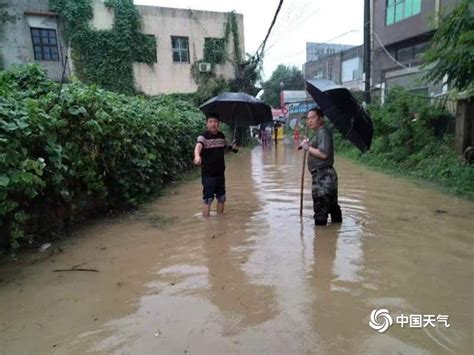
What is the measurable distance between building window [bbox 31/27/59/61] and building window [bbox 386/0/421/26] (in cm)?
1848

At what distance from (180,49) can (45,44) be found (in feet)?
24.3

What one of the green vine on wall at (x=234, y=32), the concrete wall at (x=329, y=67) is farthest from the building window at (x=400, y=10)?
the concrete wall at (x=329, y=67)

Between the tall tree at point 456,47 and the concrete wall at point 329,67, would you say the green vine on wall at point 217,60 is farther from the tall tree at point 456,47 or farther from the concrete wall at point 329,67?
the tall tree at point 456,47

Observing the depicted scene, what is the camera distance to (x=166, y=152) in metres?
8.53

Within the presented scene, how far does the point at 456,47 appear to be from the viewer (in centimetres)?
653

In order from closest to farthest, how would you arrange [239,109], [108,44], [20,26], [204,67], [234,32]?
[239,109], [20,26], [108,44], [204,67], [234,32]

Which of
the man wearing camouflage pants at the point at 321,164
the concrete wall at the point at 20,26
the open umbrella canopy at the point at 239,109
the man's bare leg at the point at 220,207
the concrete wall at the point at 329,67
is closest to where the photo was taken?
the man wearing camouflage pants at the point at 321,164

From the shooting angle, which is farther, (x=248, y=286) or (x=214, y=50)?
(x=214, y=50)

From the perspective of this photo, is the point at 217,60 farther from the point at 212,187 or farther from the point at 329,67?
the point at 329,67

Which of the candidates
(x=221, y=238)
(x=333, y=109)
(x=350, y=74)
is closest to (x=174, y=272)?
(x=221, y=238)

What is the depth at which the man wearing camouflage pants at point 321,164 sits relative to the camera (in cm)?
498

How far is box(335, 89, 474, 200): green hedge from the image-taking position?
983 centimetres

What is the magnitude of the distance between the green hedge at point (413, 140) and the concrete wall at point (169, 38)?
1280 centimetres

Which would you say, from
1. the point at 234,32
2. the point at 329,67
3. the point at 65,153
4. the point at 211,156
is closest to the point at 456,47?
the point at 211,156
